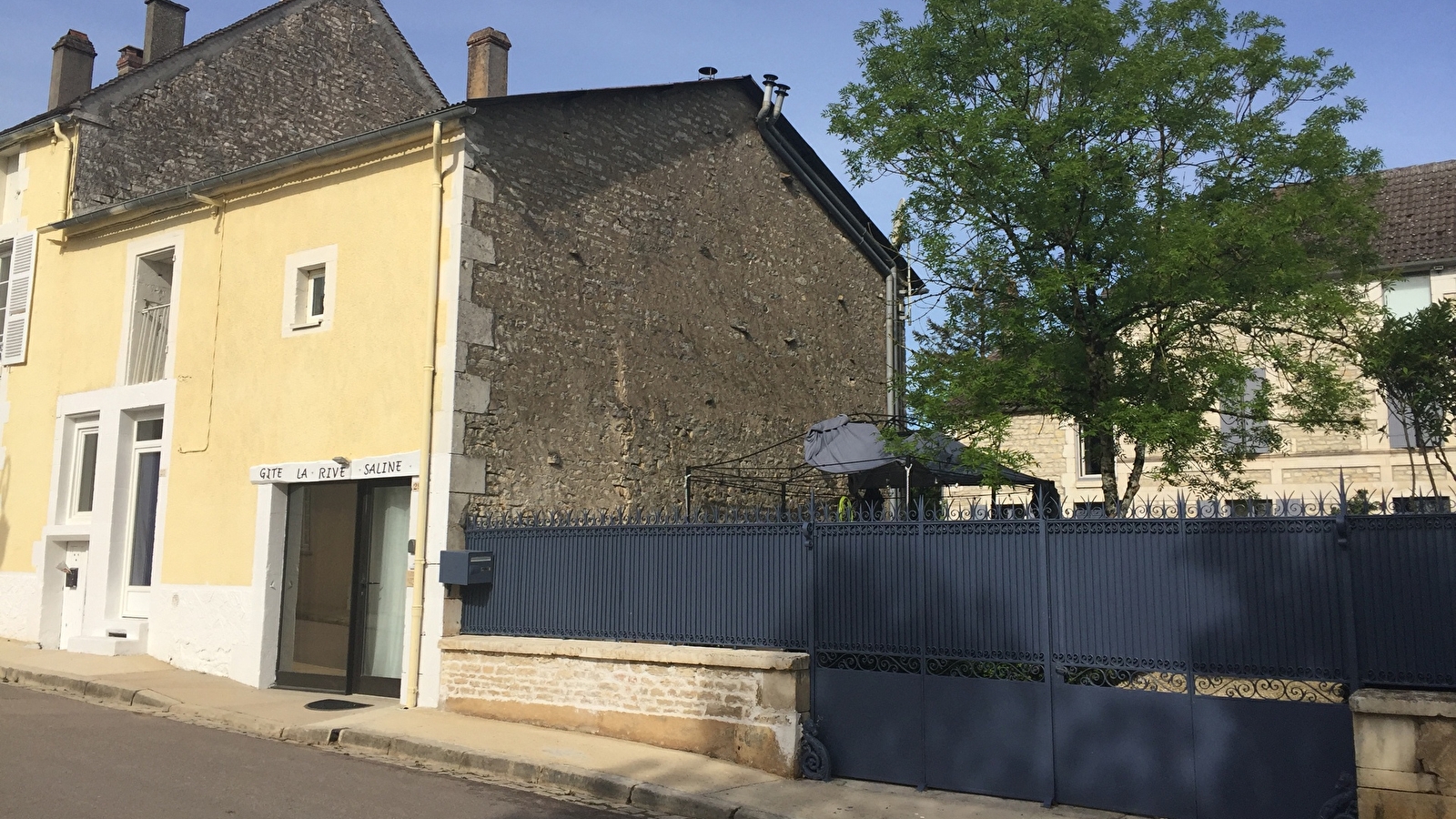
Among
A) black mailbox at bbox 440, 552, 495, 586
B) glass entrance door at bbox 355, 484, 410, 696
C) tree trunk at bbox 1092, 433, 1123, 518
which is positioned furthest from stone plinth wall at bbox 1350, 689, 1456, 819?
glass entrance door at bbox 355, 484, 410, 696

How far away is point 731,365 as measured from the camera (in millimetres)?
Result: 14836

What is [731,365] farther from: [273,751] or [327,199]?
[273,751]

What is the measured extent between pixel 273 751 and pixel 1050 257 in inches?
311

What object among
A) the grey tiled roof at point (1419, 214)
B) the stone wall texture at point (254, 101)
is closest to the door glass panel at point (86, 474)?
the stone wall texture at point (254, 101)

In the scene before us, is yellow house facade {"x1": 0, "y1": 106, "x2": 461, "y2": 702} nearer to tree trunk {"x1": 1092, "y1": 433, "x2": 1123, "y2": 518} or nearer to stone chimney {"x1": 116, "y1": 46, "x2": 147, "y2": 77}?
stone chimney {"x1": 116, "y1": 46, "x2": 147, "y2": 77}

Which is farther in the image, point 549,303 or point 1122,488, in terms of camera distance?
point 1122,488

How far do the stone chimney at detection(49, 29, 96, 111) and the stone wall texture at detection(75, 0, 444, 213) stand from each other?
2.13 metres

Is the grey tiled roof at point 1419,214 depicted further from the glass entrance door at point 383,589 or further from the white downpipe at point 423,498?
the glass entrance door at point 383,589

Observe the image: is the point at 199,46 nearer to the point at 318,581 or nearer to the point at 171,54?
the point at 171,54

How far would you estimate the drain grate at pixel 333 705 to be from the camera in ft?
35.4

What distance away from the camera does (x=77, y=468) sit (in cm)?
1504

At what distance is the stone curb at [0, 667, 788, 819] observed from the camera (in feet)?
25.3

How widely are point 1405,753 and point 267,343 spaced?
35.9 ft

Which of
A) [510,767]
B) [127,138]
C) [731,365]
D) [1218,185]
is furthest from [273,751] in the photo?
[127,138]
